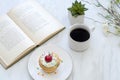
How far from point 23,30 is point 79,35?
233 mm

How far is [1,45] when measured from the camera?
3.40 feet

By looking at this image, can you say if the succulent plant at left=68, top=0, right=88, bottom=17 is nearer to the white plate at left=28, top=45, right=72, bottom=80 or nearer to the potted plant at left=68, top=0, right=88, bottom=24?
the potted plant at left=68, top=0, right=88, bottom=24

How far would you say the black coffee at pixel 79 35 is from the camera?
3.28 ft

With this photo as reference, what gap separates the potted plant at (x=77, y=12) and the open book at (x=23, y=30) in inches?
2.5

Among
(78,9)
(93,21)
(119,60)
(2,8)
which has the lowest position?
(119,60)

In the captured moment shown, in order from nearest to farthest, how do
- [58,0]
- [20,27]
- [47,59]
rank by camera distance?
[47,59] < [20,27] < [58,0]

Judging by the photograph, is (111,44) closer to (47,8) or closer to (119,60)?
(119,60)

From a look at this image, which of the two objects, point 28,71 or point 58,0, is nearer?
point 28,71

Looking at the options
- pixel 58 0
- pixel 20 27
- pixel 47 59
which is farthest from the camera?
pixel 58 0

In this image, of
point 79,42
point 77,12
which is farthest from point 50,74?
point 77,12

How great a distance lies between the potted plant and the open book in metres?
0.06

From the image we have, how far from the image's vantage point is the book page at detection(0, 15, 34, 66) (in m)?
1.01

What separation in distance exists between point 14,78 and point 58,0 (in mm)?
419

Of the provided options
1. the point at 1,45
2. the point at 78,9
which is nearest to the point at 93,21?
the point at 78,9
